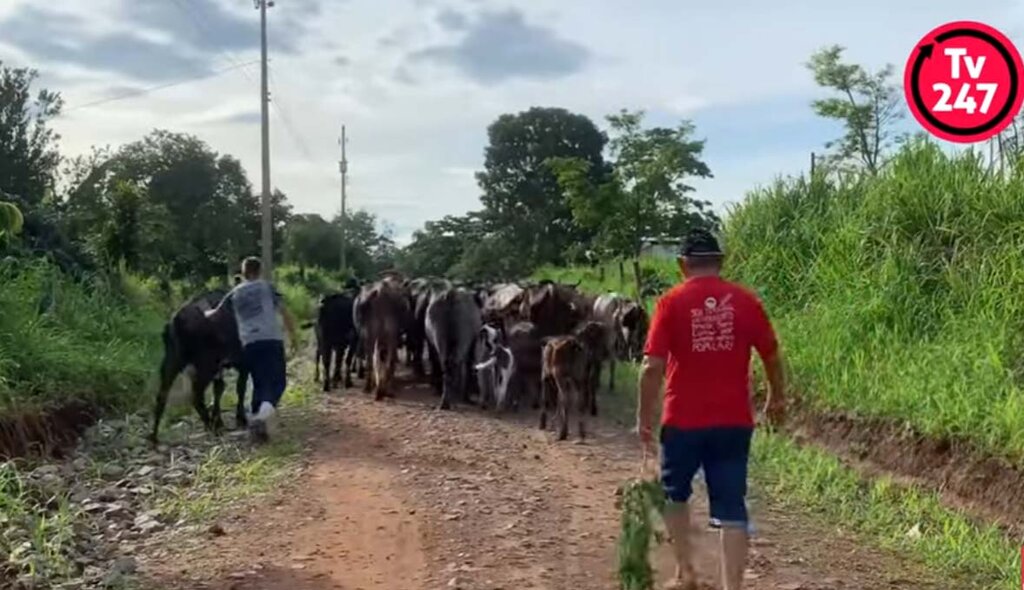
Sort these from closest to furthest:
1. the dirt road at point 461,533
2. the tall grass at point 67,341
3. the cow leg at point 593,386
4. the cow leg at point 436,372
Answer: the dirt road at point 461,533 → the tall grass at point 67,341 → the cow leg at point 593,386 → the cow leg at point 436,372

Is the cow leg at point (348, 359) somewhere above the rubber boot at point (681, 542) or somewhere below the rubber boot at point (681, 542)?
above

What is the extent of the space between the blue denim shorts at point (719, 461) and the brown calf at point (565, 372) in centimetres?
589

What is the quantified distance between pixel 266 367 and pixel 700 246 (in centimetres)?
682

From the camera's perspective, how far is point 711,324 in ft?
21.1

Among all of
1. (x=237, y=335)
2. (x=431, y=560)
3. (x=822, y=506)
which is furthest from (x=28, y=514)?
(x=822, y=506)

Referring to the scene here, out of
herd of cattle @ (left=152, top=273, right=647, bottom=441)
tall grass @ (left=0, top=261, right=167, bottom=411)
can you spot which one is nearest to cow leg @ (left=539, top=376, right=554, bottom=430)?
herd of cattle @ (left=152, top=273, right=647, bottom=441)

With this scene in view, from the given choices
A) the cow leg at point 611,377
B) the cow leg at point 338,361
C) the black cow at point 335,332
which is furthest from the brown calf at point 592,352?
the cow leg at point 338,361

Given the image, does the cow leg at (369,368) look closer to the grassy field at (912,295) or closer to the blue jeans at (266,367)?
the blue jeans at (266,367)

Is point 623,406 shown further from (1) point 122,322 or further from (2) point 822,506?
(1) point 122,322

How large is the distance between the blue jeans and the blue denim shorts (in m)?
6.63

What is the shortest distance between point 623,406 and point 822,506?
5.49 meters

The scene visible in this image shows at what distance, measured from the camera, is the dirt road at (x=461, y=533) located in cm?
737

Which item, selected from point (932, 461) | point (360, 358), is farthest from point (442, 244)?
point (932, 461)

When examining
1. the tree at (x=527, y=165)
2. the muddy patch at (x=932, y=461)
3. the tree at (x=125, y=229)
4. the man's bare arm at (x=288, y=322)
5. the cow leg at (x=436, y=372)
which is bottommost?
the muddy patch at (x=932, y=461)
